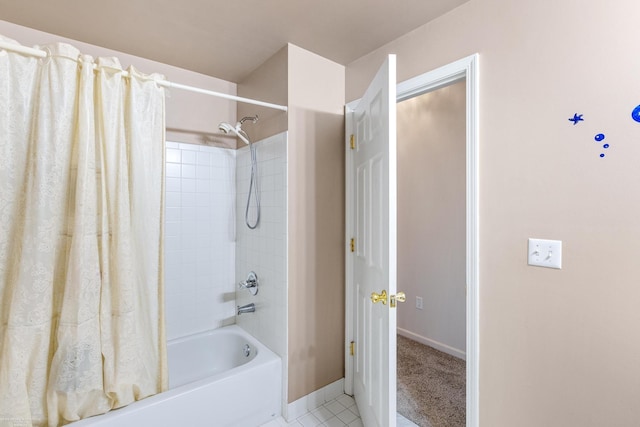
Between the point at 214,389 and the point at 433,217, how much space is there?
84.7 inches

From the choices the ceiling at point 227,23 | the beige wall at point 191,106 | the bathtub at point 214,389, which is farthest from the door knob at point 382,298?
the beige wall at point 191,106

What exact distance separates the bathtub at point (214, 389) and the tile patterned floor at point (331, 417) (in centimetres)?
12

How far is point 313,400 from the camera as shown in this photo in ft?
6.28

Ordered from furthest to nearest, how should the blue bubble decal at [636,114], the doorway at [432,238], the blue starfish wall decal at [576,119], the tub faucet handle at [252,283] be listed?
the doorway at [432,238] < the tub faucet handle at [252,283] < the blue starfish wall decal at [576,119] < the blue bubble decal at [636,114]

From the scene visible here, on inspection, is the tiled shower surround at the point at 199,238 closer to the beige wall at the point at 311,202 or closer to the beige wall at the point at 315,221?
the beige wall at the point at 311,202

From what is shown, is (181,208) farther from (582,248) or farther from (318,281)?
(582,248)

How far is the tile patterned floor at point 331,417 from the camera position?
5.79 ft

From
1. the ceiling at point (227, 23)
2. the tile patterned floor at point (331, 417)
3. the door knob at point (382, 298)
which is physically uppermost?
the ceiling at point (227, 23)

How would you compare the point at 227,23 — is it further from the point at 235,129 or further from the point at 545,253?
the point at 545,253

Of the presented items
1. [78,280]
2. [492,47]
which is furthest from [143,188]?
[492,47]

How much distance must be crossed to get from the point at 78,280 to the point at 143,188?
0.49 meters

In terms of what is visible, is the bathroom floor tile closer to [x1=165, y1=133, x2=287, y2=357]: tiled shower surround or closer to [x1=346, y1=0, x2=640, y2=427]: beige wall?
[x1=165, y1=133, x2=287, y2=357]: tiled shower surround

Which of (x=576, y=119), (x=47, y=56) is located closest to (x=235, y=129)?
(x=47, y=56)

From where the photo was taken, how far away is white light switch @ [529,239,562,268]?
117 cm
